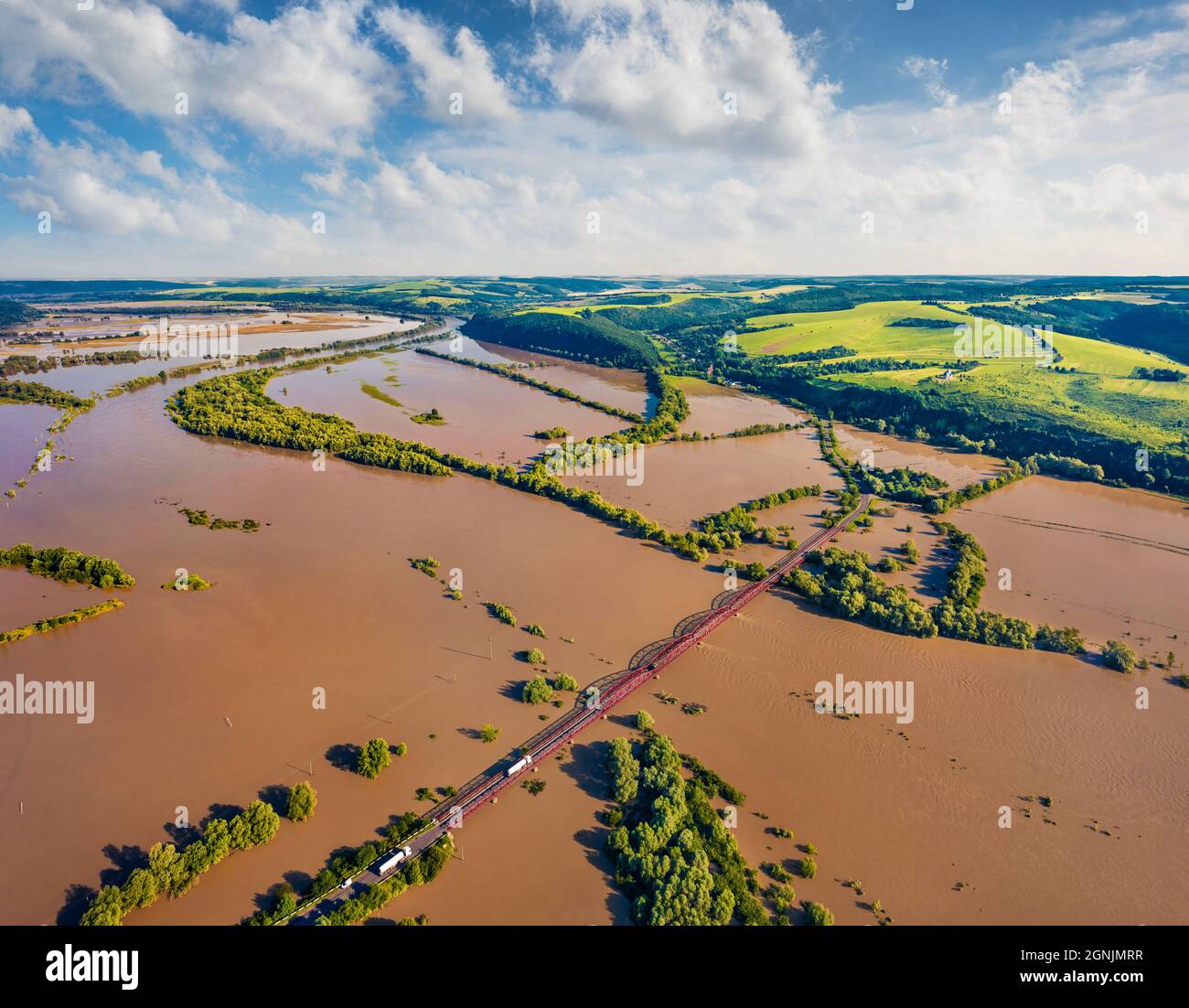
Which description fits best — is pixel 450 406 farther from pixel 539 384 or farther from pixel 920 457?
pixel 920 457

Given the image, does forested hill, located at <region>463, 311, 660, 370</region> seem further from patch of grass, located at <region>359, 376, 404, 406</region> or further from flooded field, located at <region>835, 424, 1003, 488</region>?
flooded field, located at <region>835, 424, 1003, 488</region>

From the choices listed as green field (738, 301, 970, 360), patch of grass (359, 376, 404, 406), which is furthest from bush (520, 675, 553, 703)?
green field (738, 301, 970, 360)

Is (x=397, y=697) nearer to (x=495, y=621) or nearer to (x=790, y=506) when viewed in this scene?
(x=495, y=621)

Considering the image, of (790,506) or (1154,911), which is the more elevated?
(790,506)

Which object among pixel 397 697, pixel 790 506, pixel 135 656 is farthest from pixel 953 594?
pixel 135 656
